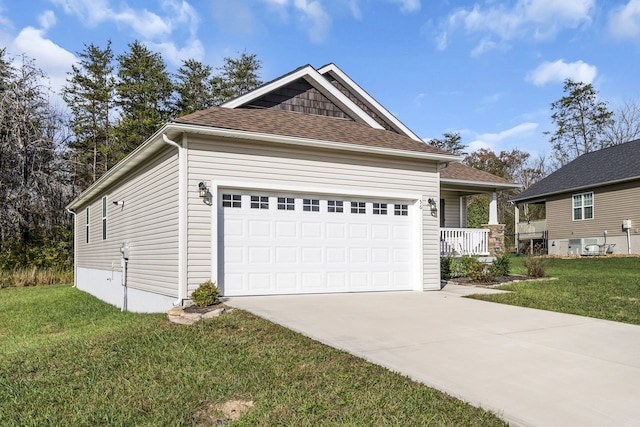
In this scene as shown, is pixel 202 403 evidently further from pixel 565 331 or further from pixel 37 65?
pixel 37 65

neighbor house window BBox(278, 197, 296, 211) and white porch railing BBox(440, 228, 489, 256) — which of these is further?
white porch railing BBox(440, 228, 489, 256)

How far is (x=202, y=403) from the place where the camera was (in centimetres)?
390

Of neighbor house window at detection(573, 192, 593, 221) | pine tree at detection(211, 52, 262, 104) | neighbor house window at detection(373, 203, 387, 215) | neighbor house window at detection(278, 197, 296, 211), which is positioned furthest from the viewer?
pine tree at detection(211, 52, 262, 104)

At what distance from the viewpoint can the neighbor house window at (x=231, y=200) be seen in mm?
9266

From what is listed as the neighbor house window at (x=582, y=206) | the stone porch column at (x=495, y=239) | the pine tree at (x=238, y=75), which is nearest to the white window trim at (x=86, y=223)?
the stone porch column at (x=495, y=239)

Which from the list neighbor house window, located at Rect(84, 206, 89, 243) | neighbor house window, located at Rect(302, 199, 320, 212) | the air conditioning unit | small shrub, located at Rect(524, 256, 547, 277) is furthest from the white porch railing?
neighbor house window, located at Rect(84, 206, 89, 243)

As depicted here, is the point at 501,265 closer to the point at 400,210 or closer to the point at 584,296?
the point at 584,296

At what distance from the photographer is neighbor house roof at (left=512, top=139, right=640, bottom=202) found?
2262 cm

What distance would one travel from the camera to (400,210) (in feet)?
37.0

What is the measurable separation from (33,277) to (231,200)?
1554cm

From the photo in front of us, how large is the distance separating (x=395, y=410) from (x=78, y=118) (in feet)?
109

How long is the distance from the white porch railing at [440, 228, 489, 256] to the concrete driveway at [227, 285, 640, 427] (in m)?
6.09

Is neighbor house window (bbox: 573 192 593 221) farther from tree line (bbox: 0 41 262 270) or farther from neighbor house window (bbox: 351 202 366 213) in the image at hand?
tree line (bbox: 0 41 262 270)

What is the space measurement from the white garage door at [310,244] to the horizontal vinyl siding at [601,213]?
54.5 feet
